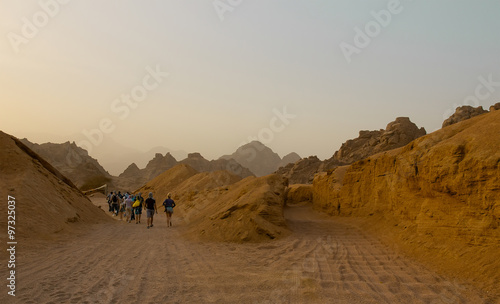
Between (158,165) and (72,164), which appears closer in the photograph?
(72,164)

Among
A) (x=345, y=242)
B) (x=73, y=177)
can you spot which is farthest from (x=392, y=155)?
(x=73, y=177)

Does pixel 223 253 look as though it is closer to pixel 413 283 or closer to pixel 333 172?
pixel 413 283

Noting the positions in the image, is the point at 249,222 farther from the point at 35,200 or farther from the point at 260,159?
the point at 260,159

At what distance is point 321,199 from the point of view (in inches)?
742

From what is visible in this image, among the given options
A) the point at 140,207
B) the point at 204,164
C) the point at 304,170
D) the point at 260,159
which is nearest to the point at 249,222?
the point at 140,207

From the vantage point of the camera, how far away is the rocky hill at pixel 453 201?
627 cm

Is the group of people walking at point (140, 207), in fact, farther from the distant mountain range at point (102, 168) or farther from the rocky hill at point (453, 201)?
the distant mountain range at point (102, 168)

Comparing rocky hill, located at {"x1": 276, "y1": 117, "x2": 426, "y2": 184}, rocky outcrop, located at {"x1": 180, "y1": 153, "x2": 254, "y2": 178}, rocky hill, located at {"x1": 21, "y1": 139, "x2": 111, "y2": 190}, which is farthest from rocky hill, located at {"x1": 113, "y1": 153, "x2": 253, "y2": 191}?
rocky hill, located at {"x1": 276, "y1": 117, "x2": 426, "y2": 184}

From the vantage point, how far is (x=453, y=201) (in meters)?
7.34

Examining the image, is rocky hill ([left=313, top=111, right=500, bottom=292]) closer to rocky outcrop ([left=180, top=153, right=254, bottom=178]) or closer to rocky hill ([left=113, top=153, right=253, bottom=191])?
rocky hill ([left=113, top=153, right=253, bottom=191])

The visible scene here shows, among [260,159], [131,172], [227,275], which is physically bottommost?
[227,275]

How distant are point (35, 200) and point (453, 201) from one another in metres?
12.0

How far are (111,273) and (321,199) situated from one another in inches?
571

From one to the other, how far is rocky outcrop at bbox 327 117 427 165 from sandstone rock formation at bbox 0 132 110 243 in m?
27.8
